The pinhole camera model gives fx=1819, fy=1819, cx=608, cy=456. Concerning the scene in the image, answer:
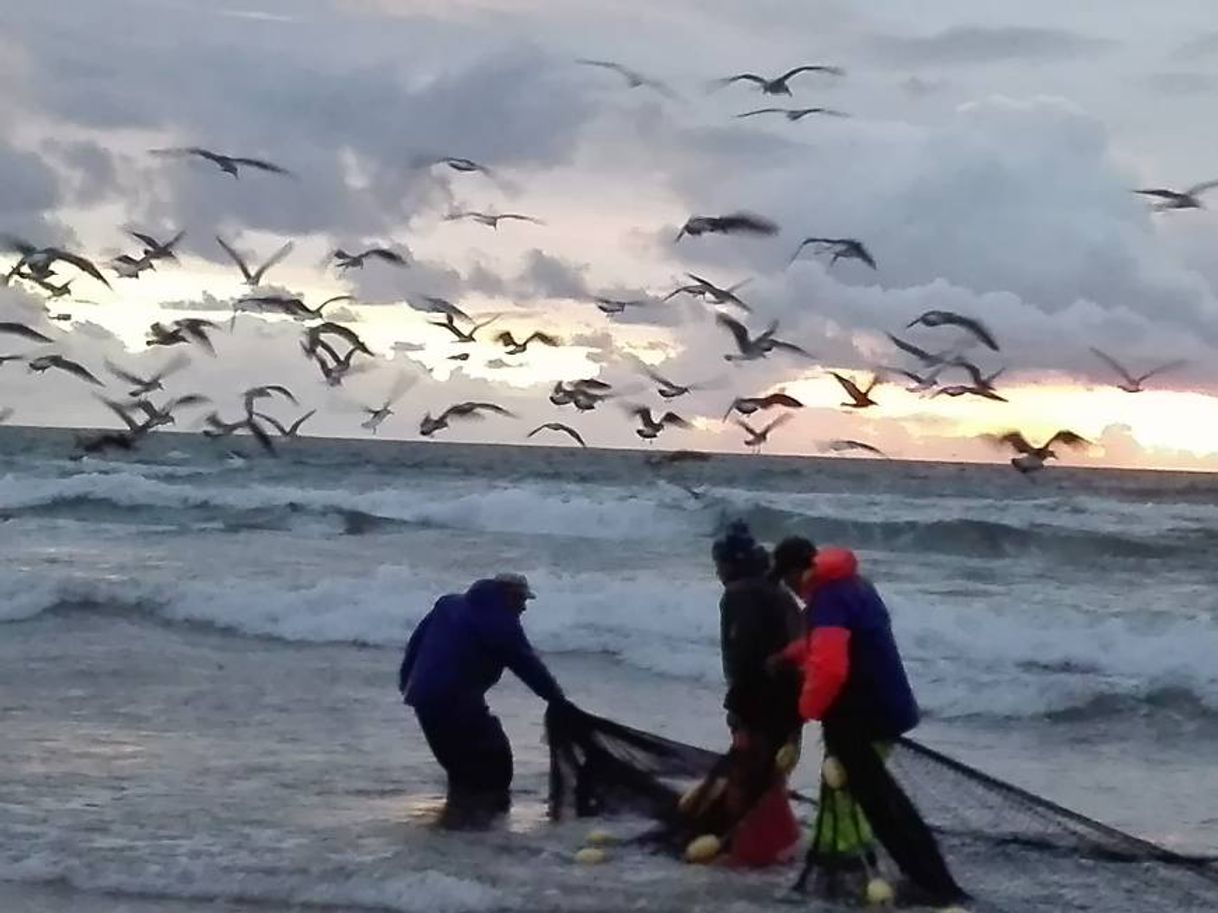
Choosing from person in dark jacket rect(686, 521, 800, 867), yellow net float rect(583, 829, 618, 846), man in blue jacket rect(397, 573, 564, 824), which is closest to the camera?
person in dark jacket rect(686, 521, 800, 867)

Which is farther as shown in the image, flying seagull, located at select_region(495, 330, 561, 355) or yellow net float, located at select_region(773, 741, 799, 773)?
flying seagull, located at select_region(495, 330, 561, 355)

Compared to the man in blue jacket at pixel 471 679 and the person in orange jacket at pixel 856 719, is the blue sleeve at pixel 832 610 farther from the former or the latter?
the man in blue jacket at pixel 471 679

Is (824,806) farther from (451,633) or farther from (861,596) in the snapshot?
(451,633)

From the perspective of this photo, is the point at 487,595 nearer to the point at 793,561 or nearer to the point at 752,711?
the point at 752,711

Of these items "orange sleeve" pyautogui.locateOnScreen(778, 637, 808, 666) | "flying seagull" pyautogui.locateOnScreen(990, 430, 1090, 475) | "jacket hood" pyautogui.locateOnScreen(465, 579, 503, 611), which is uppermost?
"flying seagull" pyautogui.locateOnScreen(990, 430, 1090, 475)

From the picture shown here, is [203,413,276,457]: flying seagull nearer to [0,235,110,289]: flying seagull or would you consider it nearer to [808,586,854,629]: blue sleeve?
[0,235,110,289]: flying seagull

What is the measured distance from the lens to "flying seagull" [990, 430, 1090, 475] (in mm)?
15531

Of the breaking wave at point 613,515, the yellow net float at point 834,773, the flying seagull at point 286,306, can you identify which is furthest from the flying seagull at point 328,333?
the breaking wave at point 613,515

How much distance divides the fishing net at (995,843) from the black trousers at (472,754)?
103cm

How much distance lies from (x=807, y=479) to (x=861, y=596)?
179 feet

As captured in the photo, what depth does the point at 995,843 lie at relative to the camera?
27.2ft

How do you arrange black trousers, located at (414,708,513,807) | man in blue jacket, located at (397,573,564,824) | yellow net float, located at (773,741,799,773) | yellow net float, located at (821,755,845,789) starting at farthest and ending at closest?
black trousers, located at (414,708,513,807)
man in blue jacket, located at (397,573,564,824)
yellow net float, located at (773,741,799,773)
yellow net float, located at (821,755,845,789)

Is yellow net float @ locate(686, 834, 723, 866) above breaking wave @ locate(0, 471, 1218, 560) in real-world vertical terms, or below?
below

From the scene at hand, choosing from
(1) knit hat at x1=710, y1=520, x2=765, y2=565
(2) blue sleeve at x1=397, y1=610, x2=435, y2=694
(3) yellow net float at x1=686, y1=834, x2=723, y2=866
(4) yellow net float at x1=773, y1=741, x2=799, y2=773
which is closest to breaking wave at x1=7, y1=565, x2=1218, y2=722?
(2) blue sleeve at x1=397, y1=610, x2=435, y2=694
